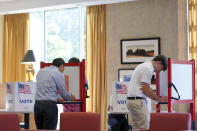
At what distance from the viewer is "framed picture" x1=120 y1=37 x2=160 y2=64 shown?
9.44 meters

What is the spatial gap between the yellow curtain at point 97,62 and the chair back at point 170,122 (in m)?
5.49

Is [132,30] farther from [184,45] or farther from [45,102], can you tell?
[45,102]

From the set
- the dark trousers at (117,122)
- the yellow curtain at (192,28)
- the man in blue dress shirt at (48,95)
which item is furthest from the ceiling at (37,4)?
the man in blue dress shirt at (48,95)

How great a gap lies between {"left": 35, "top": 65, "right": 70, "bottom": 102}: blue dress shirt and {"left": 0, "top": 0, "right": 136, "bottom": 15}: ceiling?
388 cm

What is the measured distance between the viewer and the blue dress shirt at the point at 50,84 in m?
5.55

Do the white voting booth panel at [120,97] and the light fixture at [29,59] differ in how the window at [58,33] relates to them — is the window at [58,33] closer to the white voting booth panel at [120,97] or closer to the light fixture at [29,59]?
the light fixture at [29,59]

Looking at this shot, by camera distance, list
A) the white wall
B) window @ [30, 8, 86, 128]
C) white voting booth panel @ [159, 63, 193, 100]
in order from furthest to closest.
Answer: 1. window @ [30, 8, 86, 128]
2. the white wall
3. white voting booth panel @ [159, 63, 193, 100]

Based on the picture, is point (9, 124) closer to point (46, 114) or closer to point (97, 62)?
point (46, 114)

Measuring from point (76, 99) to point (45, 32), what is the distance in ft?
19.0

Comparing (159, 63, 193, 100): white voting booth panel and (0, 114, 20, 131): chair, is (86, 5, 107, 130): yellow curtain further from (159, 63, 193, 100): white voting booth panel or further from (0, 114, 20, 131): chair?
(0, 114, 20, 131): chair

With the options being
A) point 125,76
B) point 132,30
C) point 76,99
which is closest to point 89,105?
point 125,76

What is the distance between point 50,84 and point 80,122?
109 centimetres

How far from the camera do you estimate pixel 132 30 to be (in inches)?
384

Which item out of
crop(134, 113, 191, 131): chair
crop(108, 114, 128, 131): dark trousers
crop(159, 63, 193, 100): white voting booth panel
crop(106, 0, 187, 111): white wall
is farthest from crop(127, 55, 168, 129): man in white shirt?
crop(106, 0, 187, 111): white wall
